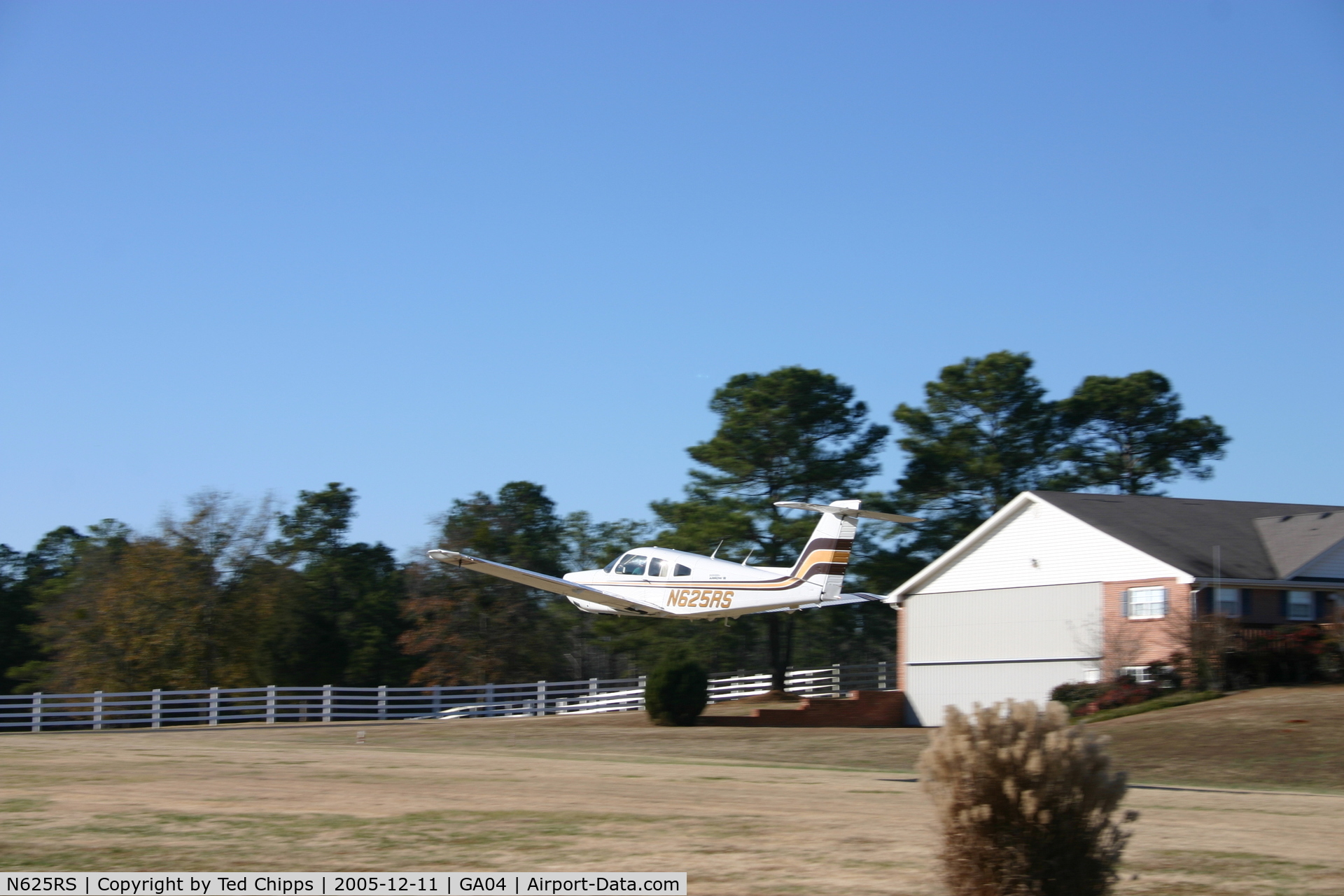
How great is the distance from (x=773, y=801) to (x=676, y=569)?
2222 centimetres

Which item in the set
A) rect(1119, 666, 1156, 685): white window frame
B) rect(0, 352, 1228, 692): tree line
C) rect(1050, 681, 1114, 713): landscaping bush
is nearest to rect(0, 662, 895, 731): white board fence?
rect(0, 352, 1228, 692): tree line

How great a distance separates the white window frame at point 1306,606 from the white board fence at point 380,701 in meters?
15.3

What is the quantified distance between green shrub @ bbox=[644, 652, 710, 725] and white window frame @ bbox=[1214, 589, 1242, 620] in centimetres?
1246

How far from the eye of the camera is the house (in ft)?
98.5

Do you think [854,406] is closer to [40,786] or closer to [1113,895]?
[40,786]

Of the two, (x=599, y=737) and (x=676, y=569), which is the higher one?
(x=676, y=569)

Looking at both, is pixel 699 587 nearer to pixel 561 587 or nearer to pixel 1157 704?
pixel 561 587

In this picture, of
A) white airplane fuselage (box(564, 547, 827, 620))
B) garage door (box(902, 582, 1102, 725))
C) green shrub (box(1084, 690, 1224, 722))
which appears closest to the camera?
green shrub (box(1084, 690, 1224, 722))

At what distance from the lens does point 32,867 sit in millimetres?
A: 8148

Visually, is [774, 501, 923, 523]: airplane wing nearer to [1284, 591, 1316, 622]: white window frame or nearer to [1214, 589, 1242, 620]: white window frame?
[1214, 589, 1242, 620]: white window frame

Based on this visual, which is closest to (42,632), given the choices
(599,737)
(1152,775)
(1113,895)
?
(599,737)

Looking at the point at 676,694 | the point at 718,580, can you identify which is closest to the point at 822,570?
the point at 718,580

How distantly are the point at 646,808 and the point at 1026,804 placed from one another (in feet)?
20.8
